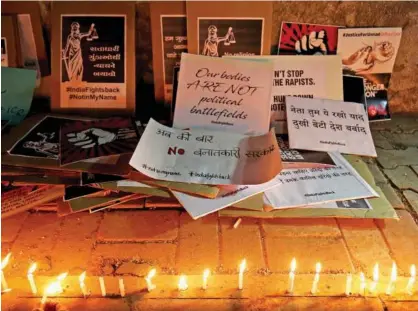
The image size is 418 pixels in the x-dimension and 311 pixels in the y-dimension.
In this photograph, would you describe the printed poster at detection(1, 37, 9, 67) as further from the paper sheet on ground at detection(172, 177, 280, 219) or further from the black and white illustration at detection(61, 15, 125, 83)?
the paper sheet on ground at detection(172, 177, 280, 219)

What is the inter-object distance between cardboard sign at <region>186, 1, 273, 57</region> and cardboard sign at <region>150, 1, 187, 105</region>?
0.09 feet

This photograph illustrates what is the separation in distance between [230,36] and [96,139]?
476mm

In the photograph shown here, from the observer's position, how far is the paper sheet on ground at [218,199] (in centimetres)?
104

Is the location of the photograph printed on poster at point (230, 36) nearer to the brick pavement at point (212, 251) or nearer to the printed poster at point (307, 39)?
the printed poster at point (307, 39)

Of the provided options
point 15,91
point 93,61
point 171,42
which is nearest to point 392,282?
point 171,42

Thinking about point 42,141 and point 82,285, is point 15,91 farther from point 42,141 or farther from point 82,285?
point 82,285

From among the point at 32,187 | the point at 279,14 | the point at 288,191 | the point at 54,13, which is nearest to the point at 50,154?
the point at 32,187

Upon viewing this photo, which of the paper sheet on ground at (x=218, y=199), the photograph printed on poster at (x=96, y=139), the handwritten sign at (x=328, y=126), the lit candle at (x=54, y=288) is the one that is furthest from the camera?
the handwritten sign at (x=328, y=126)

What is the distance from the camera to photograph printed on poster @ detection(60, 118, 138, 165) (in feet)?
3.80

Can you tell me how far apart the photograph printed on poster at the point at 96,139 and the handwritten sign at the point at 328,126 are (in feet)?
1.46

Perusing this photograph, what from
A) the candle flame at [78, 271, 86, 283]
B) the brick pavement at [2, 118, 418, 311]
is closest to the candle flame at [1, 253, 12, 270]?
the brick pavement at [2, 118, 418, 311]

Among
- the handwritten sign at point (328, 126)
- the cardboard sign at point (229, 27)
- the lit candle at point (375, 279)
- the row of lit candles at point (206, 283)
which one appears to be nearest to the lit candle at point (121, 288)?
the row of lit candles at point (206, 283)

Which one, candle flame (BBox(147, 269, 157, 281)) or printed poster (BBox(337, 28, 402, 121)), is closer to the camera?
candle flame (BBox(147, 269, 157, 281))

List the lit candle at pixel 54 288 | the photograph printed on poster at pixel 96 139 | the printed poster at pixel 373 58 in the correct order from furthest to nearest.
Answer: the printed poster at pixel 373 58
the photograph printed on poster at pixel 96 139
the lit candle at pixel 54 288
